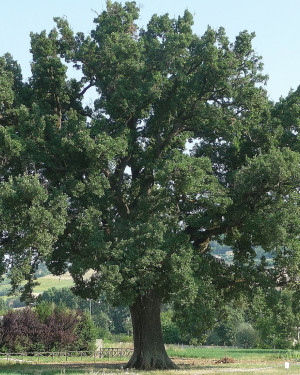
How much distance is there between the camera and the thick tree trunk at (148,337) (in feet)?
101

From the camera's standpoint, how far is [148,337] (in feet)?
102

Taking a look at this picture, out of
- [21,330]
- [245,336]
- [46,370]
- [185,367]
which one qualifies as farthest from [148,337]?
[245,336]

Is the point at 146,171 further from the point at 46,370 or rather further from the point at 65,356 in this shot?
the point at 65,356

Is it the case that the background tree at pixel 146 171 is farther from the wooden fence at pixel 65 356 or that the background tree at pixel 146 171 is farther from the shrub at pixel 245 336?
the shrub at pixel 245 336

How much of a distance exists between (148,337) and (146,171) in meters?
9.19

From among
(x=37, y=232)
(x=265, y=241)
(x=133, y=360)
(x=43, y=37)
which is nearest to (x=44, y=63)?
(x=43, y=37)

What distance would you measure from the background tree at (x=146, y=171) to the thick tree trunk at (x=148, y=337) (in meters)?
0.07

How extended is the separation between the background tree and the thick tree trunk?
7cm

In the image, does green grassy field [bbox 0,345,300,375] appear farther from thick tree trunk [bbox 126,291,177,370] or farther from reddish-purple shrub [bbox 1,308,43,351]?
reddish-purple shrub [bbox 1,308,43,351]

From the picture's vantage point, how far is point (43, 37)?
3033 centimetres

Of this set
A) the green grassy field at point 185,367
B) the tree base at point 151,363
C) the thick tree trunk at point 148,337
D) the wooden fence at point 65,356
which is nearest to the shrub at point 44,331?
the wooden fence at point 65,356

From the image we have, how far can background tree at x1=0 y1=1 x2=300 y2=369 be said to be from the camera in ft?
86.4

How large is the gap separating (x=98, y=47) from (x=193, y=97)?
248 inches

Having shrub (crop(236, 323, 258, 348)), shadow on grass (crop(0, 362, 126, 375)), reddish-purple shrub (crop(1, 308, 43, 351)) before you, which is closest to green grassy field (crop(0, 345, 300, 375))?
shadow on grass (crop(0, 362, 126, 375))
